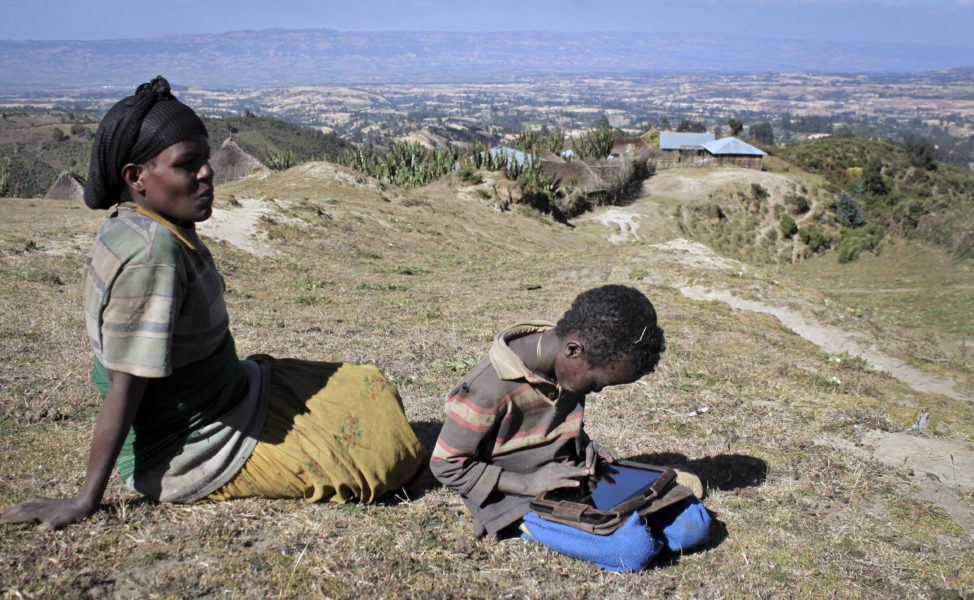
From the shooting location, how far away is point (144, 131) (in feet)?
7.28

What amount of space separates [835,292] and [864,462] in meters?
15.7

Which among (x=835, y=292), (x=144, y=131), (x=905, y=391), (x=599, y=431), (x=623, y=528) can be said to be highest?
(x=144, y=131)

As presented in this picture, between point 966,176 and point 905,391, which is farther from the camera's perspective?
point 966,176

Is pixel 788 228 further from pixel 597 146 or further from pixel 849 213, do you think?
pixel 597 146

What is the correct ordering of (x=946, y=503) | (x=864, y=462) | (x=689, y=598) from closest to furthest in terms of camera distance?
(x=689, y=598), (x=946, y=503), (x=864, y=462)

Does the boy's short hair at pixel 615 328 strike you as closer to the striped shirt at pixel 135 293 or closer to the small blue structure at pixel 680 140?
the striped shirt at pixel 135 293

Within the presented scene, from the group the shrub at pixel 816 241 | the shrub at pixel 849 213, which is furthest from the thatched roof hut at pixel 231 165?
the shrub at pixel 849 213

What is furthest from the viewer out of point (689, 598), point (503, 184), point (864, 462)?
point (503, 184)

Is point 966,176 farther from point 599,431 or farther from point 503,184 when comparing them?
point 599,431

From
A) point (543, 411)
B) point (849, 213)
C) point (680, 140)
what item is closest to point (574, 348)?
point (543, 411)

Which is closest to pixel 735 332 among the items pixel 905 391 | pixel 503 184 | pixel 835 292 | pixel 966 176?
pixel 905 391

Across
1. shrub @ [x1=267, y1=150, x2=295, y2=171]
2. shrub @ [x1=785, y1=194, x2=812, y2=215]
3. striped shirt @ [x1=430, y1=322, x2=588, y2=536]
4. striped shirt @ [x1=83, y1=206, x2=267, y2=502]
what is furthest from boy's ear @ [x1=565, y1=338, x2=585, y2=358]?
shrub @ [x1=785, y1=194, x2=812, y2=215]

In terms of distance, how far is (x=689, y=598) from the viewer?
→ 2500 mm

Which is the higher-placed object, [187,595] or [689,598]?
[187,595]
